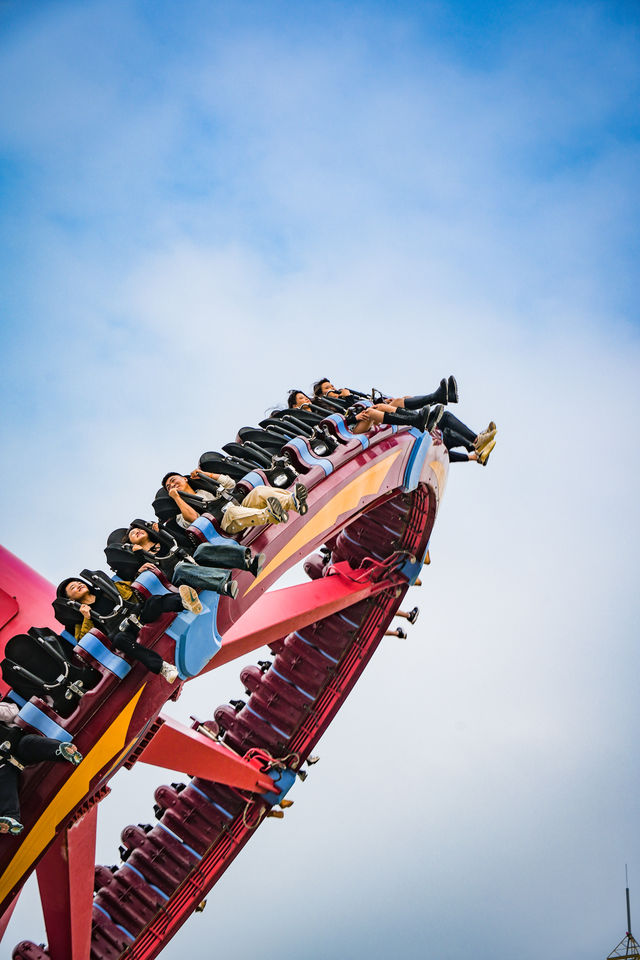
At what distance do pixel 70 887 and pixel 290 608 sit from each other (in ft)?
15.8

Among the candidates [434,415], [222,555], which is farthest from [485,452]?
[222,555]

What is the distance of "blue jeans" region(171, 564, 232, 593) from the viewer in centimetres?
1024

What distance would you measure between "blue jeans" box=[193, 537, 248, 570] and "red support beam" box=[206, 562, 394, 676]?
2.95m

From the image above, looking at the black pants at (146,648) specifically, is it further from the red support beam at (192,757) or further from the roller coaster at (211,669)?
the red support beam at (192,757)

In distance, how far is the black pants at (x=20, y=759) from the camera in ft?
31.6

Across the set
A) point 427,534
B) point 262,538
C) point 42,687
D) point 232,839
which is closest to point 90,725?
point 42,687

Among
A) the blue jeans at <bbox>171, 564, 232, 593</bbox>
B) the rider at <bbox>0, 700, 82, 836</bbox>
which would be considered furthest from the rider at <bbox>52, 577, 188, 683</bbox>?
the rider at <bbox>0, 700, 82, 836</bbox>

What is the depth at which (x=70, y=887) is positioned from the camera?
1248cm

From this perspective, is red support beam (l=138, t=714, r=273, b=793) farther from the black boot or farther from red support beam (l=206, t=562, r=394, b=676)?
the black boot

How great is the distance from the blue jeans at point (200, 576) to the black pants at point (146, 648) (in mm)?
177

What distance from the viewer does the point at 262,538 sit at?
11.8 m

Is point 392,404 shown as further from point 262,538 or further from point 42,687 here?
point 42,687

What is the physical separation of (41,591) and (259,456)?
4196mm

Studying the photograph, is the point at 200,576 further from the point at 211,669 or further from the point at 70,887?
the point at 70,887
